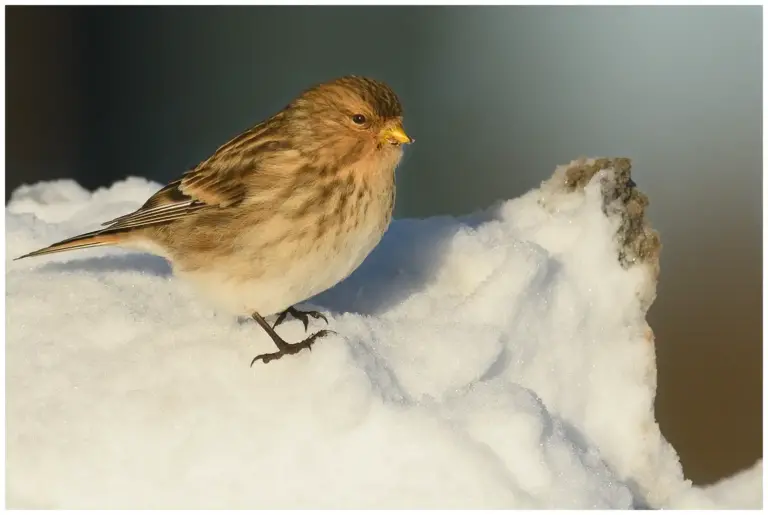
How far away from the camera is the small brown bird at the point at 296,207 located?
105 inches

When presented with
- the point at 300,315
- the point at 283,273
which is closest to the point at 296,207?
the point at 283,273

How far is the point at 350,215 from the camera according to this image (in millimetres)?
2691

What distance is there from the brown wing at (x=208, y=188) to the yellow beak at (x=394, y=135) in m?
0.41

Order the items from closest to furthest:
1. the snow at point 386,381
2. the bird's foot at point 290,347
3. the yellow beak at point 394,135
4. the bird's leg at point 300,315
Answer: the snow at point 386,381, the bird's foot at point 290,347, the yellow beak at point 394,135, the bird's leg at point 300,315

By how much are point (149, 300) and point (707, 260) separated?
15.5 feet

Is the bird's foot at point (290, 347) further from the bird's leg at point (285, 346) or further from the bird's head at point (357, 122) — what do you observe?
the bird's head at point (357, 122)

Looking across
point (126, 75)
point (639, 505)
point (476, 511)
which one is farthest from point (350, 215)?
point (126, 75)

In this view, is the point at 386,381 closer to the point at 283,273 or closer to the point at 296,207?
the point at 283,273

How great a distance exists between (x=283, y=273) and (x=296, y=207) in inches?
7.7

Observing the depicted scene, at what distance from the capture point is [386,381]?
7.97ft

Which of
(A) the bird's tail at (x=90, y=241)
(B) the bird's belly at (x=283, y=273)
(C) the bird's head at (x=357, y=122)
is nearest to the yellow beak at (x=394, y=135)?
(C) the bird's head at (x=357, y=122)

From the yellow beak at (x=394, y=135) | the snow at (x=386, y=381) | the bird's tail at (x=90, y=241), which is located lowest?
the snow at (x=386, y=381)

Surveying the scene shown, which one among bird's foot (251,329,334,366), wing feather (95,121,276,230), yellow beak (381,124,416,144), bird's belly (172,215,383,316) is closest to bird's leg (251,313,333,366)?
bird's foot (251,329,334,366)

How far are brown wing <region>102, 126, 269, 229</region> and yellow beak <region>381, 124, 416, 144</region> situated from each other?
0.41 metres
